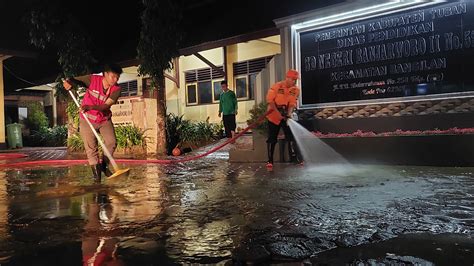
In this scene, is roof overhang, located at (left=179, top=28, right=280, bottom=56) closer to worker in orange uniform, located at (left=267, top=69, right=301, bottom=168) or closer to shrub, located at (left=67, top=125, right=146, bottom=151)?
shrub, located at (left=67, top=125, right=146, bottom=151)

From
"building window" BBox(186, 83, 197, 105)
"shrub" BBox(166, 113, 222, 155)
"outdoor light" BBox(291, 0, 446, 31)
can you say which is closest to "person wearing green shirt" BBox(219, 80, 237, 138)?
"shrub" BBox(166, 113, 222, 155)

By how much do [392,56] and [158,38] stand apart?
645cm

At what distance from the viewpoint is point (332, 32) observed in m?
10.4

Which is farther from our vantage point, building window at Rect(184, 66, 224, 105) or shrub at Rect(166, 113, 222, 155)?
building window at Rect(184, 66, 224, 105)

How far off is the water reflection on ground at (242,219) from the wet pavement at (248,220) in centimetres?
1

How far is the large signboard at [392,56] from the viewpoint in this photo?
862cm

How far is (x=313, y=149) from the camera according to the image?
9789 mm

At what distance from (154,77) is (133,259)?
10105 mm

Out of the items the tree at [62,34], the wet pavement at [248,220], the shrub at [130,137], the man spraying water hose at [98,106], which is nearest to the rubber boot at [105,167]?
the man spraying water hose at [98,106]

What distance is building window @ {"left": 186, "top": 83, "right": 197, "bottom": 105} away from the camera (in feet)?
64.3

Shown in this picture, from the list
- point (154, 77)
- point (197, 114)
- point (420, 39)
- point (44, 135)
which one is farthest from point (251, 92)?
point (44, 135)

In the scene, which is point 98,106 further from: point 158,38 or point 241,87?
point 241,87

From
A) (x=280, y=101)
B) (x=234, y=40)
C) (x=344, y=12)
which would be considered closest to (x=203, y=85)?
(x=234, y=40)

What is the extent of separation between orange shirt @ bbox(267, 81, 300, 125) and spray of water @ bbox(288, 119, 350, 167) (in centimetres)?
75
